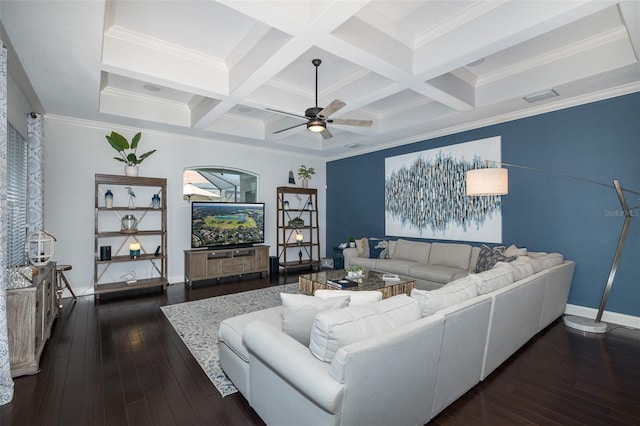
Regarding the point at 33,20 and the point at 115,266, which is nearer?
the point at 33,20

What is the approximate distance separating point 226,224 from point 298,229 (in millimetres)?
1981

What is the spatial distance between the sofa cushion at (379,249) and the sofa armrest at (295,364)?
4.24m

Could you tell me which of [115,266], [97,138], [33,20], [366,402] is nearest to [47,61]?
[33,20]

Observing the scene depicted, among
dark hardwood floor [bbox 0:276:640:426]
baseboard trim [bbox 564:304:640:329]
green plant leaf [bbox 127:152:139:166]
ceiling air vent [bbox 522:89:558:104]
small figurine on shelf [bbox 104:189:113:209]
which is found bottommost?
dark hardwood floor [bbox 0:276:640:426]

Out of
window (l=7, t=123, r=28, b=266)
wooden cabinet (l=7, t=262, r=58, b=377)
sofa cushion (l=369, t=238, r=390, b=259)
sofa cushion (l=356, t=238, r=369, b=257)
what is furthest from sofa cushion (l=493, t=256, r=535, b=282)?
window (l=7, t=123, r=28, b=266)

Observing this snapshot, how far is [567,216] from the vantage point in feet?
13.9

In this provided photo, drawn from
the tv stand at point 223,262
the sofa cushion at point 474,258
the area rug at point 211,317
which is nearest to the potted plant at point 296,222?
the tv stand at point 223,262

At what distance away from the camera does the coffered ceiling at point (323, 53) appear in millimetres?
2545

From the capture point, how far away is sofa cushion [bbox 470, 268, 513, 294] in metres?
2.53

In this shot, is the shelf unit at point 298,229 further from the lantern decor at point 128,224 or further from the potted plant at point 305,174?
the lantern decor at point 128,224

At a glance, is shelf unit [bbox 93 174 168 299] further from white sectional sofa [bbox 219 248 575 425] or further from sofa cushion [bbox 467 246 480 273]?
sofa cushion [bbox 467 246 480 273]

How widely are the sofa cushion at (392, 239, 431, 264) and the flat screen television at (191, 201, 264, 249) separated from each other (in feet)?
9.53

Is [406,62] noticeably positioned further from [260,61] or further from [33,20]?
[33,20]

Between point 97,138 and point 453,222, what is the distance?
6.31 m
